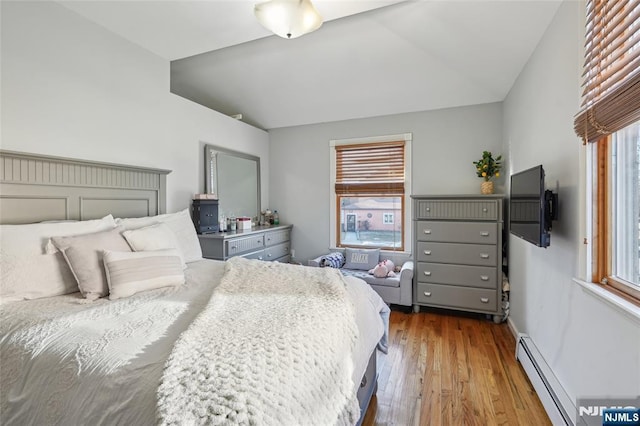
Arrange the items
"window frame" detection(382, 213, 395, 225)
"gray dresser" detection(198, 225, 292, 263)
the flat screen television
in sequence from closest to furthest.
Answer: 1. the flat screen television
2. "gray dresser" detection(198, 225, 292, 263)
3. "window frame" detection(382, 213, 395, 225)

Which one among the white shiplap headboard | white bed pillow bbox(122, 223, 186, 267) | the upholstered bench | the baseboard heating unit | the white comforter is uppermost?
the white shiplap headboard

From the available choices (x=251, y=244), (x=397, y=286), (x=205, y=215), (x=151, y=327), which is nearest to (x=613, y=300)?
(x=151, y=327)

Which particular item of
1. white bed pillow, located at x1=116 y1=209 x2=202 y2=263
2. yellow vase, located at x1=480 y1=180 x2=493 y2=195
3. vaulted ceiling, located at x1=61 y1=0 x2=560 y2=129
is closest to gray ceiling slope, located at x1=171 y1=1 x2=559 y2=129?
vaulted ceiling, located at x1=61 y1=0 x2=560 y2=129

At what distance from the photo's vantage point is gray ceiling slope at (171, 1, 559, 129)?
2232 mm

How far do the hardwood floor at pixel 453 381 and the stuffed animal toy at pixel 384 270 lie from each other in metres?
0.62

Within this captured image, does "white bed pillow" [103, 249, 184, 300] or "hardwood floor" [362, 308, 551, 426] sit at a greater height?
"white bed pillow" [103, 249, 184, 300]

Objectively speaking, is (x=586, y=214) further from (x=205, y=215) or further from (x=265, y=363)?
(x=205, y=215)

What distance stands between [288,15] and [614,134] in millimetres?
1872

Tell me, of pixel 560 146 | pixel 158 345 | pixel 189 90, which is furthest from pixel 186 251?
pixel 560 146

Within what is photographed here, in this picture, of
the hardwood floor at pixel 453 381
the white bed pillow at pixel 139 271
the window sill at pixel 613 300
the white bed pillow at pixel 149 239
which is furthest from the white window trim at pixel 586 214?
the white bed pillow at pixel 149 239

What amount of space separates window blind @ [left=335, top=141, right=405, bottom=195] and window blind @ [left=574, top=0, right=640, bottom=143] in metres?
2.41

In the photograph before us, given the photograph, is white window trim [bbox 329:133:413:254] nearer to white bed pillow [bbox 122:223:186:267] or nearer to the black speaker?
the black speaker

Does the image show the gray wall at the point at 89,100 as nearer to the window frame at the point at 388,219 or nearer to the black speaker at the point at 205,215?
the black speaker at the point at 205,215

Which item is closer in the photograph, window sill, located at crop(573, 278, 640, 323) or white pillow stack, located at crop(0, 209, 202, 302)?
window sill, located at crop(573, 278, 640, 323)
